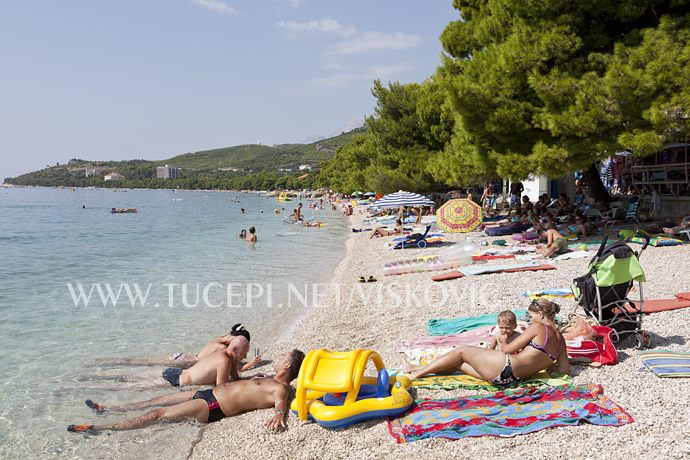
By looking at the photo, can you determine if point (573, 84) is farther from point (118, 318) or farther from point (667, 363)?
point (118, 318)

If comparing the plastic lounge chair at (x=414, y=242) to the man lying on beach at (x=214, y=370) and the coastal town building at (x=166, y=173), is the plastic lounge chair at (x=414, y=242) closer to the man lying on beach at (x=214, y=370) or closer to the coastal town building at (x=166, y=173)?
the man lying on beach at (x=214, y=370)

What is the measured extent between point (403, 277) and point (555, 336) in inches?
250

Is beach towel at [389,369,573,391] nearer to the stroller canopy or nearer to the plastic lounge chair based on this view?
the stroller canopy

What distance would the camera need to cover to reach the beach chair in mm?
5234

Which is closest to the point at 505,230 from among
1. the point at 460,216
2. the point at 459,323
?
the point at 460,216

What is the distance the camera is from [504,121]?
12.2 metres

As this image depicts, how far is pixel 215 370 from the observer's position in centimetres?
562

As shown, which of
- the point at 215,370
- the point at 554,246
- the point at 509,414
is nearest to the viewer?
the point at 509,414

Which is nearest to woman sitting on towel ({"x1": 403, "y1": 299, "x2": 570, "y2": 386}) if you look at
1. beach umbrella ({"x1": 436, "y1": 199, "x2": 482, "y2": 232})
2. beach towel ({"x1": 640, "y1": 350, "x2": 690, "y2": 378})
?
beach towel ({"x1": 640, "y1": 350, "x2": 690, "y2": 378})

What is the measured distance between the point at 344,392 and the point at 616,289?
2.96m

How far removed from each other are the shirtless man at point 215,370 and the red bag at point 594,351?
128 inches

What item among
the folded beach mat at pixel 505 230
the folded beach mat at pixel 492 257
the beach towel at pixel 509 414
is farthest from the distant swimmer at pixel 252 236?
the beach towel at pixel 509 414

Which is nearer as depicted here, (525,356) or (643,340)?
(525,356)

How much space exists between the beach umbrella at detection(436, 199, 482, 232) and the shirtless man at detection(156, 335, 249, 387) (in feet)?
32.1
